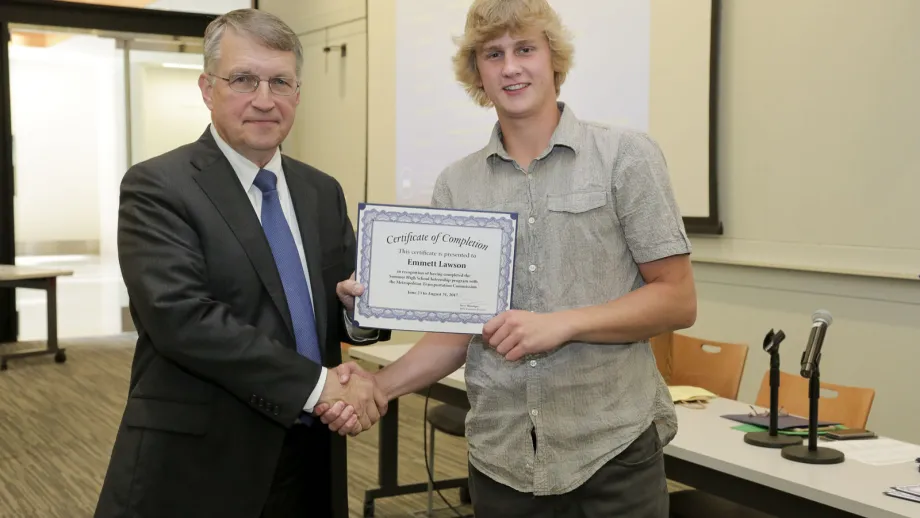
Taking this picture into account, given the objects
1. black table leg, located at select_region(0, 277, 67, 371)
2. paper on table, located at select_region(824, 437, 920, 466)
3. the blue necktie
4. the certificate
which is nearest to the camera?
the certificate

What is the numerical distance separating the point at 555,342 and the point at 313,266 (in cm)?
58

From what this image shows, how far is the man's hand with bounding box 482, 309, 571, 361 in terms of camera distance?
1.71m

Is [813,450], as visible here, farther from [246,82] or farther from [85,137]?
[85,137]

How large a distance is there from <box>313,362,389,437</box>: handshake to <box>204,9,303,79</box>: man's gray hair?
71 centimetres

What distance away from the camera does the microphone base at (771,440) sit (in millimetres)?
2660

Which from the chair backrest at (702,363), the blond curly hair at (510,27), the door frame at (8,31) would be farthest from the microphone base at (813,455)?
the door frame at (8,31)

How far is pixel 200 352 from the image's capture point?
5.96 ft

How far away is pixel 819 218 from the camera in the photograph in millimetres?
4496

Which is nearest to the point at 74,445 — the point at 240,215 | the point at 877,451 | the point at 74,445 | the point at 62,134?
the point at 74,445

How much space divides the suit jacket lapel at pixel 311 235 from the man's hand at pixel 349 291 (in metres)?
0.04

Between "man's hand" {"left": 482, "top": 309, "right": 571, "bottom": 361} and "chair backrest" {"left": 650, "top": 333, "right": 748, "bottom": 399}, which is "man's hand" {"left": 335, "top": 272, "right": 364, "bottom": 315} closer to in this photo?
"man's hand" {"left": 482, "top": 309, "right": 571, "bottom": 361}

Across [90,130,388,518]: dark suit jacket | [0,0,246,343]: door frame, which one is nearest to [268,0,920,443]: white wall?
[90,130,388,518]: dark suit jacket

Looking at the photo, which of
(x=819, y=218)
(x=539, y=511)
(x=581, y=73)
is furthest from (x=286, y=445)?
(x=581, y=73)

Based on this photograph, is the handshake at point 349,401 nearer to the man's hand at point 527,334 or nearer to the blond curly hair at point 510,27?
the man's hand at point 527,334
